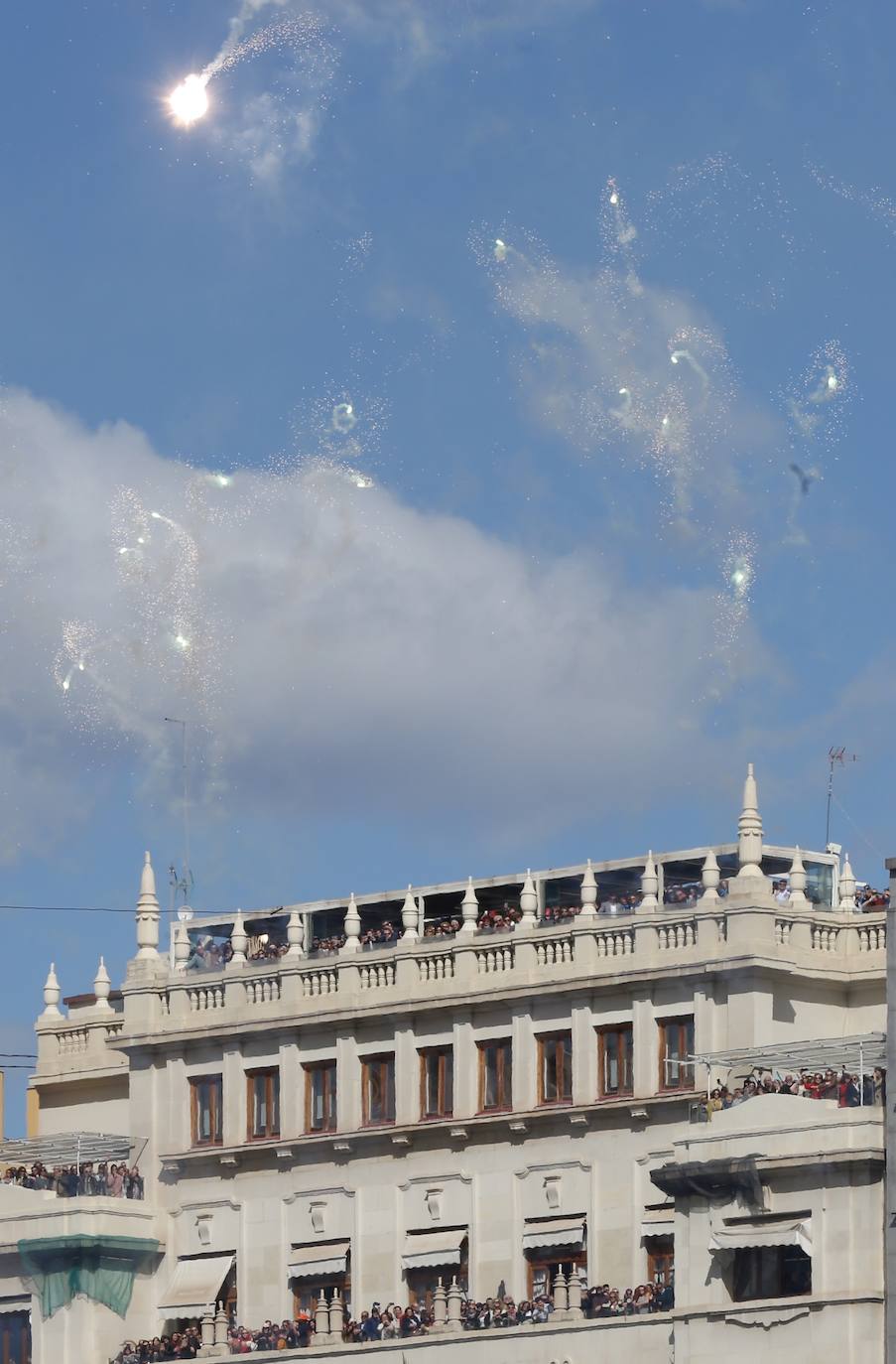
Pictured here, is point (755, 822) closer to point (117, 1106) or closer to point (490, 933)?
point (490, 933)

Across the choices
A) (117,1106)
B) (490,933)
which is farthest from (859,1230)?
(117,1106)

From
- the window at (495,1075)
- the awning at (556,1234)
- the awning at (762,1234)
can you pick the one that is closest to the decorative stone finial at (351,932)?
the window at (495,1075)

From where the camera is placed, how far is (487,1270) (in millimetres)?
148500

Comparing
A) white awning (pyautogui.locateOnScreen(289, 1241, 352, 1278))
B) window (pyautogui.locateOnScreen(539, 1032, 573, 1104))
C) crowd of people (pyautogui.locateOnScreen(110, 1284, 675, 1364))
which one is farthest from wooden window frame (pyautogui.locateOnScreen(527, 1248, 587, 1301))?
white awning (pyautogui.locateOnScreen(289, 1241, 352, 1278))

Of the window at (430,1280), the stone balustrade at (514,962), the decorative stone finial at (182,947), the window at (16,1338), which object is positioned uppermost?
the decorative stone finial at (182,947)

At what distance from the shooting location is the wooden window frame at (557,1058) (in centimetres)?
14812

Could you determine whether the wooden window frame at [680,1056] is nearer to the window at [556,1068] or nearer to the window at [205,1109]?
the window at [556,1068]

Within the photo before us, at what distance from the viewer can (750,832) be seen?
144500 mm

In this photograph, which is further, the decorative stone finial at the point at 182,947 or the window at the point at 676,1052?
the decorative stone finial at the point at 182,947

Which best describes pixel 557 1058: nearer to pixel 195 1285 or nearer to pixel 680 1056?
pixel 680 1056

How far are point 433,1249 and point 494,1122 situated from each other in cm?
483

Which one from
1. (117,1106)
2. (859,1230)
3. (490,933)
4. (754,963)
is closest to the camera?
(859,1230)

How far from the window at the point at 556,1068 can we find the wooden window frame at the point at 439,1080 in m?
3.51

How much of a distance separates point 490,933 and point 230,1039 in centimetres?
1098
